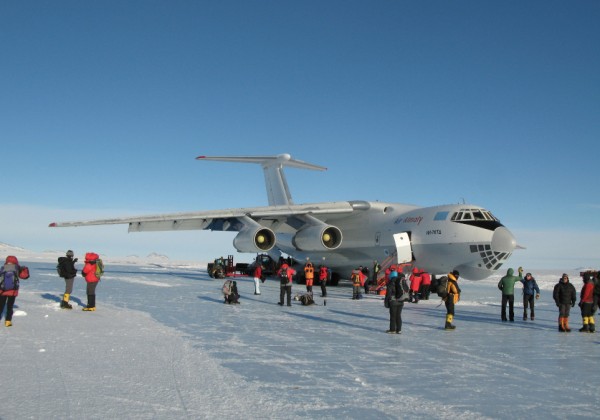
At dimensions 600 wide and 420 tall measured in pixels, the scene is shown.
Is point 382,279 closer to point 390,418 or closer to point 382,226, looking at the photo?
point 382,226

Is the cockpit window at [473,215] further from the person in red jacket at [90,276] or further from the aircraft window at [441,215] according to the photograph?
the person in red jacket at [90,276]

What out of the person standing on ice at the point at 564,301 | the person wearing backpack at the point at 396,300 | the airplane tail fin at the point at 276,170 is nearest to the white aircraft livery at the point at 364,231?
the airplane tail fin at the point at 276,170

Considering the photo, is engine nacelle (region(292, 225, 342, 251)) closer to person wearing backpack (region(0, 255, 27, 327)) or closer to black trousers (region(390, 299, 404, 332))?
black trousers (region(390, 299, 404, 332))

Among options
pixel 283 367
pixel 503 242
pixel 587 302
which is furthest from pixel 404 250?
pixel 283 367

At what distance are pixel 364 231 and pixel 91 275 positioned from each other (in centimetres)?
1277

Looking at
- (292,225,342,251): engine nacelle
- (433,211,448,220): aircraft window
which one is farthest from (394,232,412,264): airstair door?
(292,225,342,251): engine nacelle

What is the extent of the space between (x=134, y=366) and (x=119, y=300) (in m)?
8.32

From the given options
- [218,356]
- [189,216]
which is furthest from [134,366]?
[189,216]

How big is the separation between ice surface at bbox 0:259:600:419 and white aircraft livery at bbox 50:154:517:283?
597 centimetres

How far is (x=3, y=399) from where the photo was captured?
14.3ft

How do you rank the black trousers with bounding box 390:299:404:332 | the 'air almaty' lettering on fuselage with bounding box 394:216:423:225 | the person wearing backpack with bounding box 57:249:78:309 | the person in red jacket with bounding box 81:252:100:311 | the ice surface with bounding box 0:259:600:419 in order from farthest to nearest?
1. the 'air almaty' lettering on fuselage with bounding box 394:216:423:225
2. the person wearing backpack with bounding box 57:249:78:309
3. the person in red jacket with bounding box 81:252:100:311
4. the black trousers with bounding box 390:299:404:332
5. the ice surface with bounding box 0:259:600:419

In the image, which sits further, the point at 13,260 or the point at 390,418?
the point at 13,260

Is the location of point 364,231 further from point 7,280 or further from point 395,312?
point 7,280

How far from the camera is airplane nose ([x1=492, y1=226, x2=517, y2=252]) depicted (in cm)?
1608
